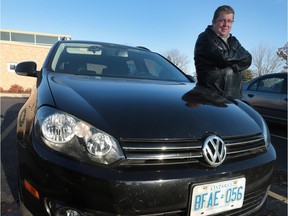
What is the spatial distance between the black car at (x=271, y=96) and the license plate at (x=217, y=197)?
5150mm

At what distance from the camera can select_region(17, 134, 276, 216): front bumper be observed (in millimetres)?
1386

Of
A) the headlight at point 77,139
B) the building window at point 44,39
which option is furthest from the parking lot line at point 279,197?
the building window at point 44,39

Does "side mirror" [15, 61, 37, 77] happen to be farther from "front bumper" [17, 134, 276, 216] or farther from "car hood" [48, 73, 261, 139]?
"front bumper" [17, 134, 276, 216]

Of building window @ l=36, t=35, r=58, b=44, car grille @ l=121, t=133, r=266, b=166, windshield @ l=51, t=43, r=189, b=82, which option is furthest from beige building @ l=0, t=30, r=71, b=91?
car grille @ l=121, t=133, r=266, b=166

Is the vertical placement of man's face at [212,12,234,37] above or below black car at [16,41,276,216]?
above

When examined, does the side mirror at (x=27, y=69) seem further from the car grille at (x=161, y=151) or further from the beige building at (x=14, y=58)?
the beige building at (x=14, y=58)

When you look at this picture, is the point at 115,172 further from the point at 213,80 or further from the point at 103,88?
the point at 213,80

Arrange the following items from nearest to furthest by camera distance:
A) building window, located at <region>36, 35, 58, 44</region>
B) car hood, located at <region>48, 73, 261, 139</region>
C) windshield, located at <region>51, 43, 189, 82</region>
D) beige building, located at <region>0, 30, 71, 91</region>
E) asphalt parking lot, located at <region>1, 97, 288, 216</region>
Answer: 1. car hood, located at <region>48, 73, 261, 139</region>
2. asphalt parking lot, located at <region>1, 97, 288, 216</region>
3. windshield, located at <region>51, 43, 189, 82</region>
4. beige building, located at <region>0, 30, 71, 91</region>
5. building window, located at <region>36, 35, 58, 44</region>

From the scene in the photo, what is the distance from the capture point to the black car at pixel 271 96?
633 centimetres

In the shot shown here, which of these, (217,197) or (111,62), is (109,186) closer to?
(217,197)

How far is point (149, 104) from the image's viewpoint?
6.08 ft

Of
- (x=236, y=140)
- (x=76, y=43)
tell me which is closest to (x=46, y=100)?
(x=236, y=140)

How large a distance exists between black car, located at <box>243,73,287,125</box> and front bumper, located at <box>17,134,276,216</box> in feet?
17.6

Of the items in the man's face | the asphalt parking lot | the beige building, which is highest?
the man's face
